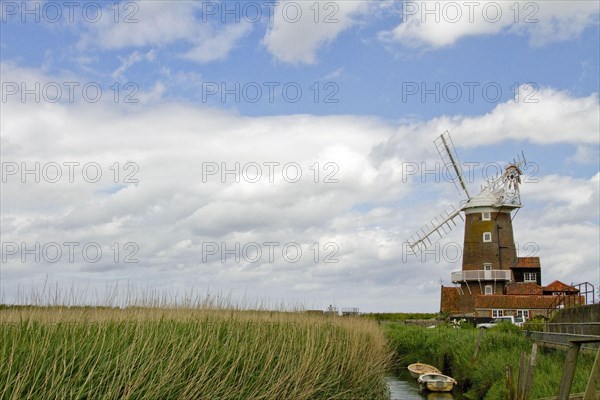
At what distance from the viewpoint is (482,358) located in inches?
984

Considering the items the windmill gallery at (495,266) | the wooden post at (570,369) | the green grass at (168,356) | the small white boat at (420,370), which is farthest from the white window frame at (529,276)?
the wooden post at (570,369)

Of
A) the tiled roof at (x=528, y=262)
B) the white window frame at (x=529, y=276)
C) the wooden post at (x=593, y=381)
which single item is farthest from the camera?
the white window frame at (x=529, y=276)

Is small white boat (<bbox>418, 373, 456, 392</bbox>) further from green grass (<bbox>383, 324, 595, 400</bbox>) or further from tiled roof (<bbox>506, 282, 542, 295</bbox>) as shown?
tiled roof (<bbox>506, 282, 542, 295</bbox>)

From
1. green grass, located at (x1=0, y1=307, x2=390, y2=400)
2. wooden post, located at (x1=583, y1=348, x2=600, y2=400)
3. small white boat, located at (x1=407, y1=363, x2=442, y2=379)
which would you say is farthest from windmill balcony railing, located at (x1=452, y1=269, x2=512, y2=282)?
wooden post, located at (x1=583, y1=348, x2=600, y2=400)

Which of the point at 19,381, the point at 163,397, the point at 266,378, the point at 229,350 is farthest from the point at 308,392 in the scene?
the point at 19,381

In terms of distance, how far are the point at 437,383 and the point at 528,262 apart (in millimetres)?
29457

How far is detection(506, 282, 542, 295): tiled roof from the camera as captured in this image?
47.9 m

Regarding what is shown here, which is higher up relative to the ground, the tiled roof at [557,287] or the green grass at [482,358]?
the tiled roof at [557,287]

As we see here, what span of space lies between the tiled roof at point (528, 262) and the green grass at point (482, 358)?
16.7m

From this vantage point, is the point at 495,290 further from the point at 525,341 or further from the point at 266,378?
the point at 266,378

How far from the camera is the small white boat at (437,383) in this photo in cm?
2395

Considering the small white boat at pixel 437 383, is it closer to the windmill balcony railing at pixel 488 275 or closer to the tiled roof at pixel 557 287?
the windmill balcony railing at pixel 488 275

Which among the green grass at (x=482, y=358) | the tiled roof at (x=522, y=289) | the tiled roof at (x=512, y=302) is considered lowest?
the green grass at (x=482, y=358)

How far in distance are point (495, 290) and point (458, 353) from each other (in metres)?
21.2
